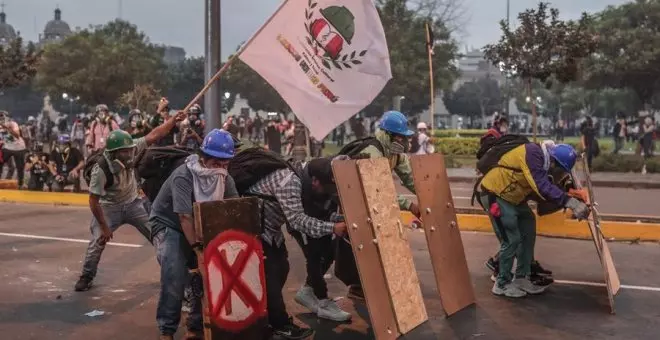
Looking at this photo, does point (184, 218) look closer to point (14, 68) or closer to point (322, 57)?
point (322, 57)

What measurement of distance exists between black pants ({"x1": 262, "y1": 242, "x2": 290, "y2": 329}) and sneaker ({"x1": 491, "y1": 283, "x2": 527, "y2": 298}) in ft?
8.06

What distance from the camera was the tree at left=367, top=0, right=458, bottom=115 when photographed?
33.6 meters

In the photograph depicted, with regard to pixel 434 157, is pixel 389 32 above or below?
above

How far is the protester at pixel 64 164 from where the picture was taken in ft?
49.1

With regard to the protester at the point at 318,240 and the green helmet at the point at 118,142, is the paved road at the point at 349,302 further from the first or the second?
the green helmet at the point at 118,142

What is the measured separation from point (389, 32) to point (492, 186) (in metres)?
27.3

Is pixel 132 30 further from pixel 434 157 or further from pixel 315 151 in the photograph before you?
pixel 434 157

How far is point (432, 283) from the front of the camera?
7.66 meters

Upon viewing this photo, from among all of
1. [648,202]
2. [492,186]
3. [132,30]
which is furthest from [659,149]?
[132,30]

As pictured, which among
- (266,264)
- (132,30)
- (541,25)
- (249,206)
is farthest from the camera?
(132,30)

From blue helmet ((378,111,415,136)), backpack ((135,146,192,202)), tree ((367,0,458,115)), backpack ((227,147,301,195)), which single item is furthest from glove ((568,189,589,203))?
tree ((367,0,458,115))

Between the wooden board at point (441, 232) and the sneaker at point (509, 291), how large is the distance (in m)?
0.50

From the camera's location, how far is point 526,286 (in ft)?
23.4

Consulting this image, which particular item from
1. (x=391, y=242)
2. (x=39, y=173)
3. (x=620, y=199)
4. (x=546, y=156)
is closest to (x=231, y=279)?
(x=391, y=242)
